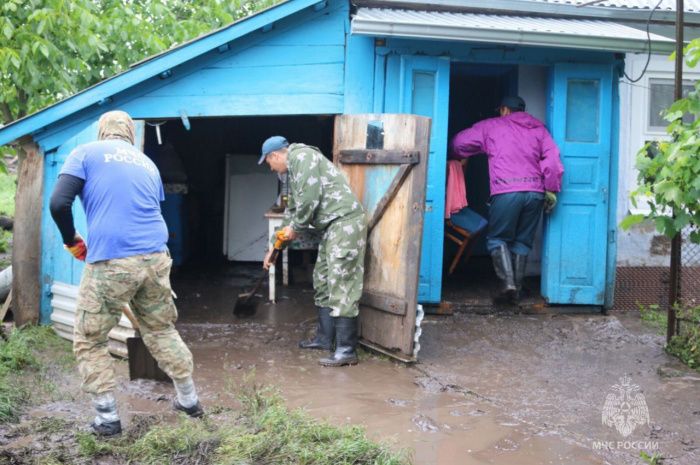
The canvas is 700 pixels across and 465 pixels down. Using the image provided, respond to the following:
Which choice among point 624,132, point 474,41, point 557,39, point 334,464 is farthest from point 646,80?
point 334,464

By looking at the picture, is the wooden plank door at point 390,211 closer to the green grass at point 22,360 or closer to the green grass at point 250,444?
the green grass at point 250,444

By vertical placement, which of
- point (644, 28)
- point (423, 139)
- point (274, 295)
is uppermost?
point (644, 28)

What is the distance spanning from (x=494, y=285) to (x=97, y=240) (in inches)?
224

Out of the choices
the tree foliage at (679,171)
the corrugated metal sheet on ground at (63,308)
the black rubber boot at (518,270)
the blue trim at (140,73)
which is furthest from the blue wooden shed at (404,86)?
the tree foliage at (679,171)

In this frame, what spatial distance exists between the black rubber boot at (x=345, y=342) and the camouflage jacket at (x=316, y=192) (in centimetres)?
82

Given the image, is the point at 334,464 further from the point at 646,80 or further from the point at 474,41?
the point at 646,80

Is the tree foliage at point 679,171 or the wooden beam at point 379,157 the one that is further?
the wooden beam at point 379,157

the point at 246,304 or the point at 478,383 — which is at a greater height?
the point at 246,304

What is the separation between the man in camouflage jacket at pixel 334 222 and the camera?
6289mm

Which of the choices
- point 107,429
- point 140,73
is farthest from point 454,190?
point 107,429

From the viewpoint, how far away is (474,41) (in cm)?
730

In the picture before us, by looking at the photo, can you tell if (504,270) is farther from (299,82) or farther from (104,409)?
(104,409)

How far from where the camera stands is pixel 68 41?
8773mm

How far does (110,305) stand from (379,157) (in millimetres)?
2820
